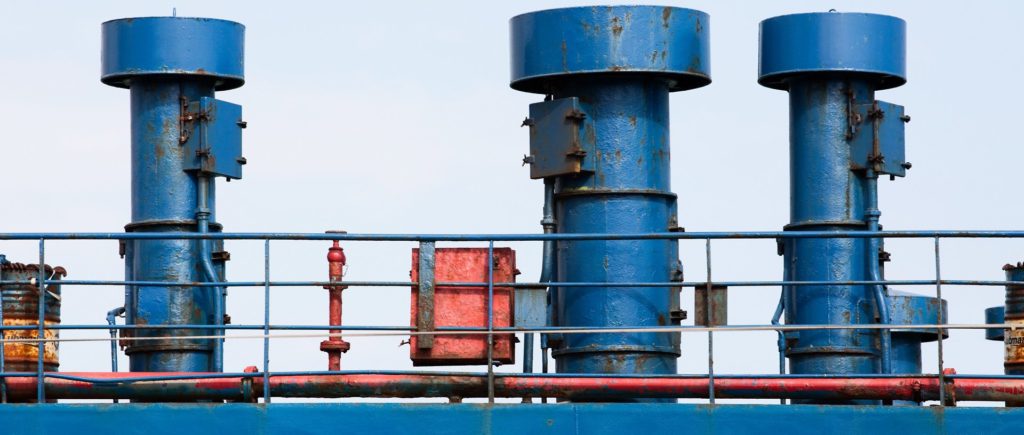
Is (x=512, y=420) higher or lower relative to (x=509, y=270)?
lower

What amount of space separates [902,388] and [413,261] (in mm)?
3606

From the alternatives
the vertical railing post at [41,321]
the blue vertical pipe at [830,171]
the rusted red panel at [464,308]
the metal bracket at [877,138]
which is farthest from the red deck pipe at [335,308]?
the metal bracket at [877,138]

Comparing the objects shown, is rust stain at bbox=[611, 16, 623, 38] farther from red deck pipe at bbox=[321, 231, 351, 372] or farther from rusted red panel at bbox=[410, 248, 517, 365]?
red deck pipe at bbox=[321, 231, 351, 372]

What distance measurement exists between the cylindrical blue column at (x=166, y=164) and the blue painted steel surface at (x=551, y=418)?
7.60 ft

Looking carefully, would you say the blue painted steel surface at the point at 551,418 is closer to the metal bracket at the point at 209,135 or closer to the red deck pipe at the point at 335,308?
the red deck pipe at the point at 335,308

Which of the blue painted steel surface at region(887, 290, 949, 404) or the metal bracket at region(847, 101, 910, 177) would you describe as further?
the blue painted steel surface at region(887, 290, 949, 404)

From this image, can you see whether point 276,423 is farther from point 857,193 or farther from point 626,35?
point 857,193

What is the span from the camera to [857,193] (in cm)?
1736

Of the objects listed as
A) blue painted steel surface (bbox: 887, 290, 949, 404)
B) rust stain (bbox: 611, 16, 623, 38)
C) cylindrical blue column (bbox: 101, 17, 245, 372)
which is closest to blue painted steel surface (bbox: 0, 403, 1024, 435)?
cylindrical blue column (bbox: 101, 17, 245, 372)

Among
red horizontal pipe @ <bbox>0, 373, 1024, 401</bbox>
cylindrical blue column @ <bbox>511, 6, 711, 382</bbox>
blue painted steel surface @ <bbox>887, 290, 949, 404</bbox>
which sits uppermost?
cylindrical blue column @ <bbox>511, 6, 711, 382</bbox>

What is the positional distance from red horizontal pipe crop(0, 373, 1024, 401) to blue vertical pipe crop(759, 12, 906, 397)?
6.34 ft

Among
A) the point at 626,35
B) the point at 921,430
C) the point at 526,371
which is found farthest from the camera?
the point at 626,35

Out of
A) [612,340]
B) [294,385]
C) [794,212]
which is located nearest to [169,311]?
[294,385]

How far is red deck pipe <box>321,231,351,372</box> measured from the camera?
15172mm
